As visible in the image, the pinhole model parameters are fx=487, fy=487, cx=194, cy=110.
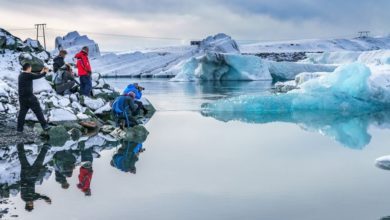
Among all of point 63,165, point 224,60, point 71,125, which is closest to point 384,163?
point 63,165

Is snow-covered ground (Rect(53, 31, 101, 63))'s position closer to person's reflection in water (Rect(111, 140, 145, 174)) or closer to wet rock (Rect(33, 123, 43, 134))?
wet rock (Rect(33, 123, 43, 134))

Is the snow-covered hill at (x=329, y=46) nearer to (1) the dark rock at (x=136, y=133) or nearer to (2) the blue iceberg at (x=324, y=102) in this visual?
(2) the blue iceberg at (x=324, y=102)

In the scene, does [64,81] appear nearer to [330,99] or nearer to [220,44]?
[330,99]

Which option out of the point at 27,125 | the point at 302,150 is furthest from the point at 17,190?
the point at 27,125

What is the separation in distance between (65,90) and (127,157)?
17.4 ft

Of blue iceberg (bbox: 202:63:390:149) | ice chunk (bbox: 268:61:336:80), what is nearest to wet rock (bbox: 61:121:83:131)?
blue iceberg (bbox: 202:63:390:149)

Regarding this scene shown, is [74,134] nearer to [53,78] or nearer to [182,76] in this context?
[53,78]

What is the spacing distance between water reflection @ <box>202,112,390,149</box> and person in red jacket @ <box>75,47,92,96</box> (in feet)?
10.5

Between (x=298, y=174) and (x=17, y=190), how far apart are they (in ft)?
10.2

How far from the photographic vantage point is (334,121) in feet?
38.0

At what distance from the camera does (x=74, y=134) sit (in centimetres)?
920

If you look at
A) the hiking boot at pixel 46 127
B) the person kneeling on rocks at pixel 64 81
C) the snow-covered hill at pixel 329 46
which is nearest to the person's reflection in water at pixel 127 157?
the hiking boot at pixel 46 127

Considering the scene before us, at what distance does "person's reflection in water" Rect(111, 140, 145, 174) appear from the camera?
6.20 m

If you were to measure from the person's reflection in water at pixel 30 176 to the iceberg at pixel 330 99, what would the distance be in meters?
7.39
